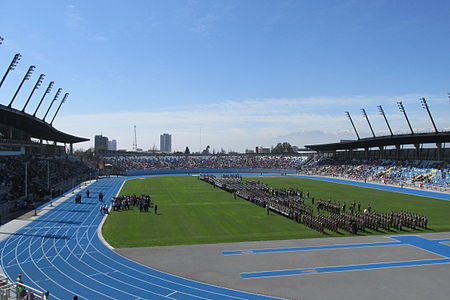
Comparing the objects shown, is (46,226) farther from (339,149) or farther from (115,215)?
(339,149)

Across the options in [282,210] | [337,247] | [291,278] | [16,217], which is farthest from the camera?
[282,210]

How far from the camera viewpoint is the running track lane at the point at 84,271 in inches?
490

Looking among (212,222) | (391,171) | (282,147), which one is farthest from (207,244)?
(282,147)

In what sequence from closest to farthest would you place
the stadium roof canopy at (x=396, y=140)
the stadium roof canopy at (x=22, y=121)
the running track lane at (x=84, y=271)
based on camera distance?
the running track lane at (x=84, y=271), the stadium roof canopy at (x=22, y=121), the stadium roof canopy at (x=396, y=140)

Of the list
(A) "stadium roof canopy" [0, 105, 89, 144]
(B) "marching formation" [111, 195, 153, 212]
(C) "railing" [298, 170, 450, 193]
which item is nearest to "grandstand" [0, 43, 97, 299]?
(A) "stadium roof canopy" [0, 105, 89, 144]

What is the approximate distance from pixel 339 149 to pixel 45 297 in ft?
256

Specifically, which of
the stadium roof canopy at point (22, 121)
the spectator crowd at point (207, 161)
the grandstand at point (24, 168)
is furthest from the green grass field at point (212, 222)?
the spectator crowd at point (207, 161)

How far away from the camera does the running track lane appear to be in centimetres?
1245

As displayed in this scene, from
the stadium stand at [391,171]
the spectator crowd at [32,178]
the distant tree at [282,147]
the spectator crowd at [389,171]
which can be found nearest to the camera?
the spectator crowd at [32,178]

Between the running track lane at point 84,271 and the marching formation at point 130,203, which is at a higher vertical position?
the marching formation at point 130,203

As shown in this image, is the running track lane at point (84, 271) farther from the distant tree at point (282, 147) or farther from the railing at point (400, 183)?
the distant tree at point (282, 147)

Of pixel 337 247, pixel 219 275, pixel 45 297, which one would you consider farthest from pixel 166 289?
pixel 337 247

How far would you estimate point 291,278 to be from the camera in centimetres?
1392

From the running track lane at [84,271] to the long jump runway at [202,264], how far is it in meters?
0.03
